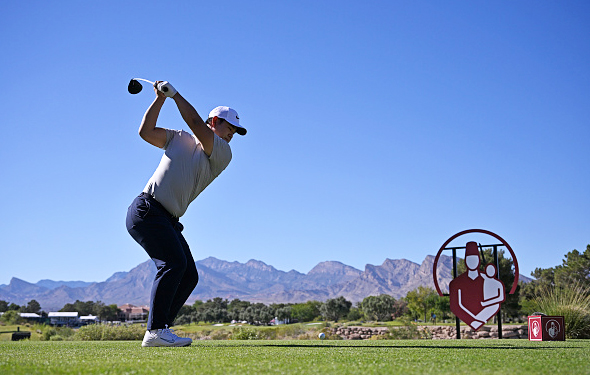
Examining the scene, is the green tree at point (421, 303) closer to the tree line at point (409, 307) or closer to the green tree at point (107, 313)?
the tree line at point (409, 307)

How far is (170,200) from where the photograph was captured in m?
4.72

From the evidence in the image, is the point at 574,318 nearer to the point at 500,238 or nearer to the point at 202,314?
the point at 500,238

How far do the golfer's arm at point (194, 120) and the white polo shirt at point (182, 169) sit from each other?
12 cm

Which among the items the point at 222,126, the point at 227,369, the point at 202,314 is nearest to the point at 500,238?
the point at 222,126

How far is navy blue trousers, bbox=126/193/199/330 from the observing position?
452cm

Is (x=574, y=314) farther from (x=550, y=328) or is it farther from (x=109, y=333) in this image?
(x=109, y=333)

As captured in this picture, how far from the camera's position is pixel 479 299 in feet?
32.8

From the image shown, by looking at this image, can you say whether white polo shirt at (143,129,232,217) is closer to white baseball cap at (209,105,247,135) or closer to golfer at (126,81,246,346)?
golfer at (126,81,246,346)

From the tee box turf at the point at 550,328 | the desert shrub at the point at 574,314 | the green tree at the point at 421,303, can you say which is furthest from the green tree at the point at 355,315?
the tee box turf at the point at 550,328

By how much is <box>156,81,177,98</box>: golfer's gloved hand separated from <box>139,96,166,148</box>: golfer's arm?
19cm

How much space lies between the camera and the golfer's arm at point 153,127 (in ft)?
15.7

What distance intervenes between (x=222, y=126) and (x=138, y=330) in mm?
8537

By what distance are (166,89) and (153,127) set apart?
37cm

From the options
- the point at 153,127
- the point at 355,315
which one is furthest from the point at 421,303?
the point at 153,127
